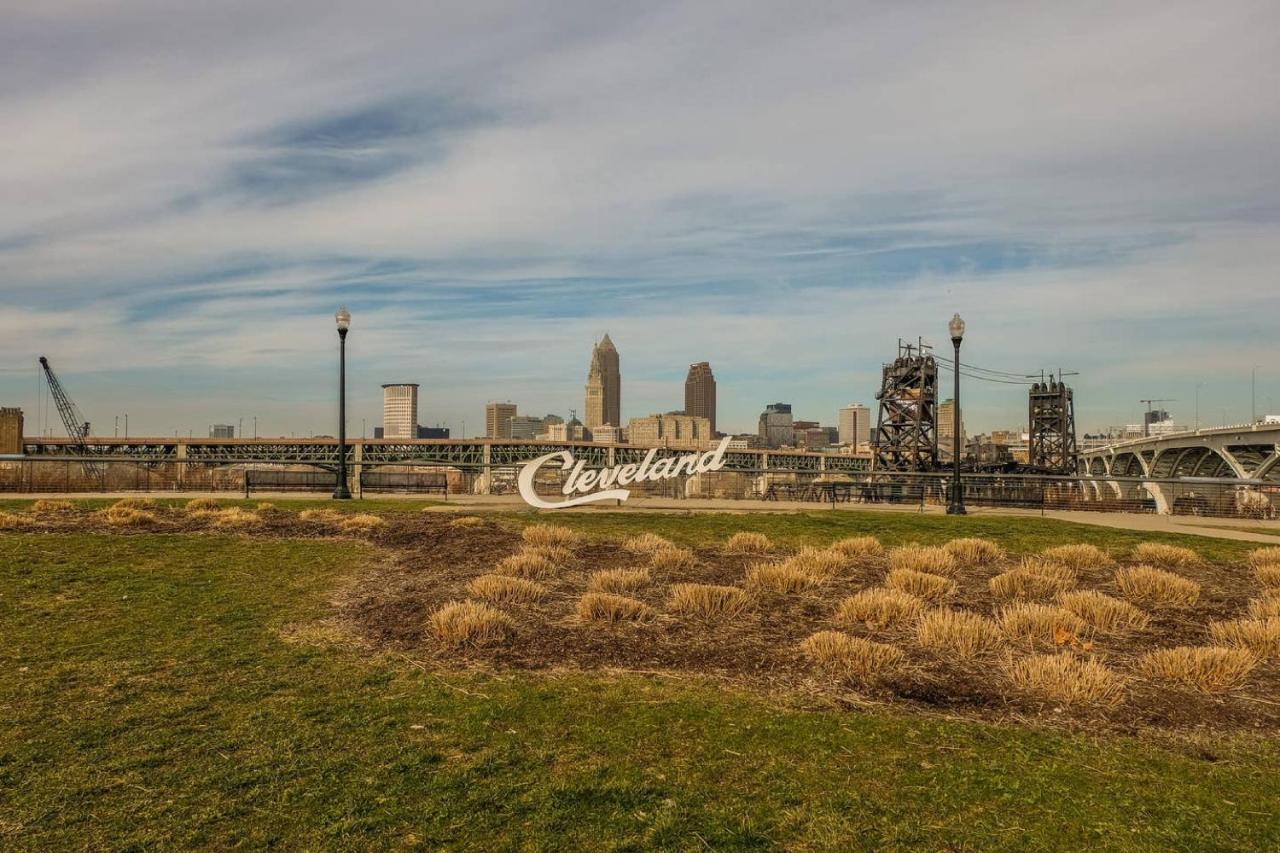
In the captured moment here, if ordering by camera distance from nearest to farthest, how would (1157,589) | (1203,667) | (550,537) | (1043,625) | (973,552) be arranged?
(1203,667)
(1043,625)
(1157,589)
(973,552)
(550,537)

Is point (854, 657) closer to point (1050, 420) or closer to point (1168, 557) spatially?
point (1168, 557)

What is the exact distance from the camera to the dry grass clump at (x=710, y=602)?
10.0m

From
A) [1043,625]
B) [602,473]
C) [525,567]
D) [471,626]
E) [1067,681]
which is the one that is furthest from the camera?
[602,473]

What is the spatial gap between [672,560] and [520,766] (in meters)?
8.03

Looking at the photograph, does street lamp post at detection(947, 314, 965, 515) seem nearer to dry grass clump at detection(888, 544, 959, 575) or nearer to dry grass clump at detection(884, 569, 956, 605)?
dry grass clump at detection(888, 544, 959, 575)

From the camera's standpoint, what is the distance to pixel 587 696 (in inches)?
268

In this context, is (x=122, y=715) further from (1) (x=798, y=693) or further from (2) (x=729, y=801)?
(1) (x=798, y=693)

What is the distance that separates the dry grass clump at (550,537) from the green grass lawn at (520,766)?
717cm

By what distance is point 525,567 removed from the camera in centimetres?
1238

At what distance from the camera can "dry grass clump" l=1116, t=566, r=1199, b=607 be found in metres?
10.8

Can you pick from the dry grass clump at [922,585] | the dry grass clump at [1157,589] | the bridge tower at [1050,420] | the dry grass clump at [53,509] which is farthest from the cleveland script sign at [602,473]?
the bridge tower at [1050,420]

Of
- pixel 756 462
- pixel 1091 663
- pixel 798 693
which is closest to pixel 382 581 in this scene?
pixel 798 693

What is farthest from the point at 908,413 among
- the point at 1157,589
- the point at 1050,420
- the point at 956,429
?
the point at 1157,589

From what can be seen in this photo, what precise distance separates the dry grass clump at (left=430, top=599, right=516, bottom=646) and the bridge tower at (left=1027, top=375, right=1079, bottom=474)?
89108 millimetres
